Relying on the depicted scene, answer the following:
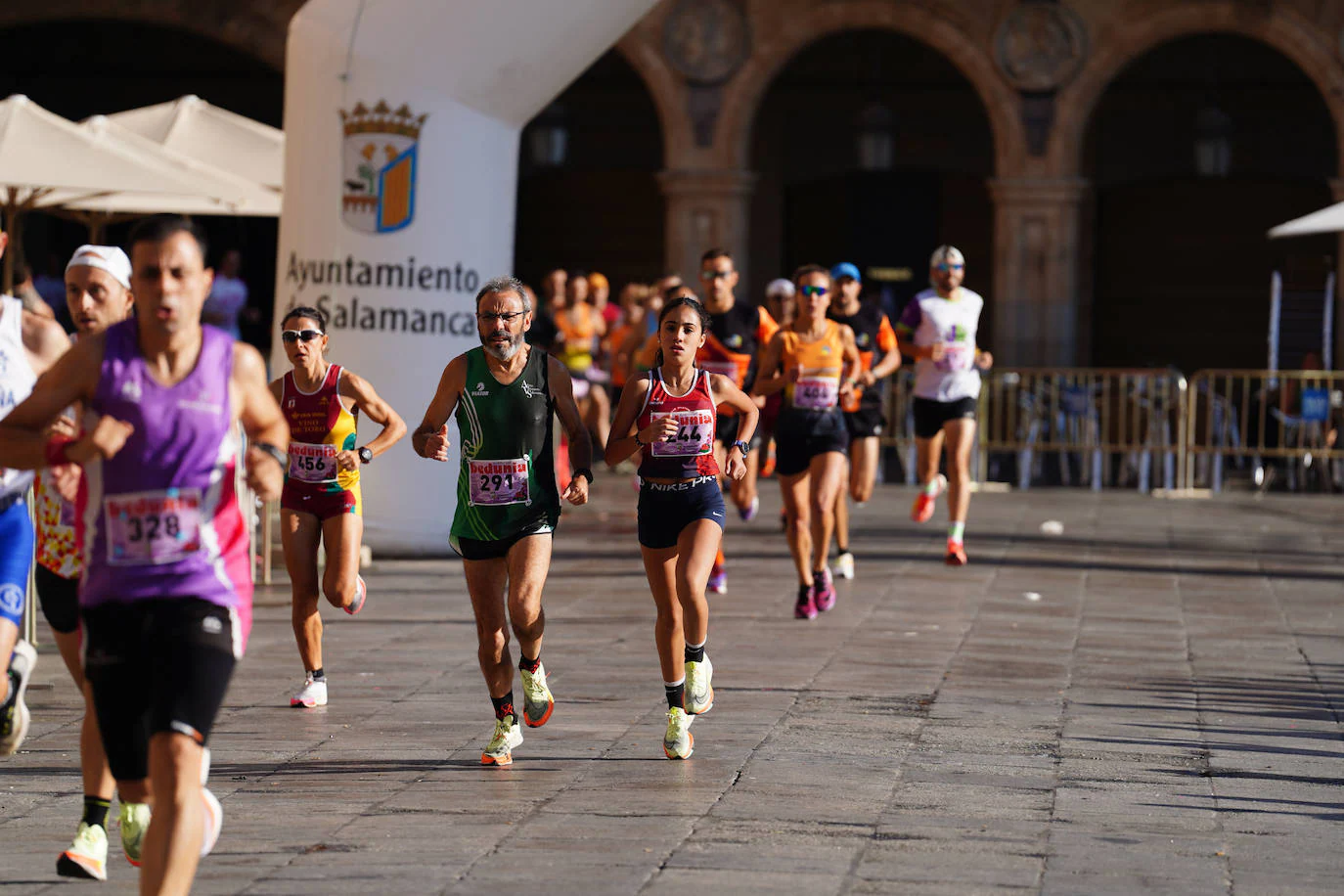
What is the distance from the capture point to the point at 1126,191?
1013 inches

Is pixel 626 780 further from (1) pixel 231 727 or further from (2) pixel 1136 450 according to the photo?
(2) pixel 1136 450

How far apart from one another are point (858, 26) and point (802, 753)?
16.7m

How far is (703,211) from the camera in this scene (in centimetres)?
2280

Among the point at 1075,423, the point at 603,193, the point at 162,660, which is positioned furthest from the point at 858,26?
the point at 162,660

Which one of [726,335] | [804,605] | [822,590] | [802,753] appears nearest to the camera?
[802,753]

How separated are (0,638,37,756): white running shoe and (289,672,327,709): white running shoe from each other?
1.86 m

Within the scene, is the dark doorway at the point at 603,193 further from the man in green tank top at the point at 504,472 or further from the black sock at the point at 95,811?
the black sock at the point at 95,811

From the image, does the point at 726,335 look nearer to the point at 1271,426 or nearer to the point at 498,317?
the point at 498,317

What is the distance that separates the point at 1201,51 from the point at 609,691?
1936 centimetres

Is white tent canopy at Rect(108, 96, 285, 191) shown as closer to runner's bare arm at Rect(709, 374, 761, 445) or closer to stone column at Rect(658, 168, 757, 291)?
stone column at Rect(658, 168, 757, 291)

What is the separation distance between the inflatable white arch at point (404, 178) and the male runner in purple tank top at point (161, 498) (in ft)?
24.6

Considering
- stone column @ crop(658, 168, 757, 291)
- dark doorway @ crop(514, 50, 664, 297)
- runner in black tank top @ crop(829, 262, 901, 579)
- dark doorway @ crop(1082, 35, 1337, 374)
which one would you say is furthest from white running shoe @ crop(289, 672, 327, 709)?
dark doorway @ crop(514, 50, 664, 297)

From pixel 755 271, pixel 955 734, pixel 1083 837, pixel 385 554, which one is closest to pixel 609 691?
pixel 955 734

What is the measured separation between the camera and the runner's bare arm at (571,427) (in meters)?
6.59
